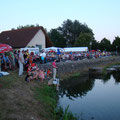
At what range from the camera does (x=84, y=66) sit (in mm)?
23688

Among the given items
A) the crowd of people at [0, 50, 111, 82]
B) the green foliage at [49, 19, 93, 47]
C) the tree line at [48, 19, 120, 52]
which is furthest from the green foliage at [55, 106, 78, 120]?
the green foliage at [49, 19, 93, 47]

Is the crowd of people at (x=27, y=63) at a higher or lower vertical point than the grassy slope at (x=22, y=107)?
higher

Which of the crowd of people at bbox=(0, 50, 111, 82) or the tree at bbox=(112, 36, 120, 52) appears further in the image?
the tree at bbox=(112, 36, 120, 52)

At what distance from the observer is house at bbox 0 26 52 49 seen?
81.8 feet

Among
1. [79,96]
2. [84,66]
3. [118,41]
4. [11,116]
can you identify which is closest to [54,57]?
[84,66]

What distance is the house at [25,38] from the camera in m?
24.9

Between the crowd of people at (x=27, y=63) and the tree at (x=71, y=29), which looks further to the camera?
the tree at (x=71, y=29)

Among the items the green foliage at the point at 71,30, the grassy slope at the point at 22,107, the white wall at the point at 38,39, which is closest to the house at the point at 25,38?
the white wall at the point at 38,39

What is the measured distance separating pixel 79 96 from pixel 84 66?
473 inches

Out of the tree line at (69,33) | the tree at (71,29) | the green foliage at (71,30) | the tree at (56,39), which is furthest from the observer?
the tree at (71,29)

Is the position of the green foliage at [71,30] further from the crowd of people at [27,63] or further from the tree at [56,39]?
the crowd of people at [27,63]

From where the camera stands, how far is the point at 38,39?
27.5m

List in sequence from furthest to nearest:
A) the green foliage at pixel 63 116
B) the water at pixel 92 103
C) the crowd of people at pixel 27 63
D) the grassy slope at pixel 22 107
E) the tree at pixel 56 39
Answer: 1. the tree at pixel 56 39
2. the crowd of people at pixel 27 63
3. the water at pixel 92 103
4. the green foliage at pixel 63 116
5. the grassy slope at pixel 22 107

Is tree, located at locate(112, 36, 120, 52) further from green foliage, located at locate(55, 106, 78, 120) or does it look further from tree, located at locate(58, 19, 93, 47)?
green foliage, located at locate(55, 106, 78, 120)
